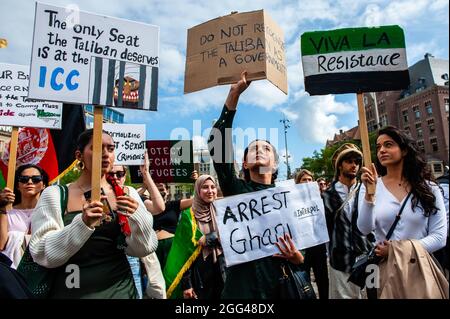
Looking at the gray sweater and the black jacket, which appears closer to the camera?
the gray sweater

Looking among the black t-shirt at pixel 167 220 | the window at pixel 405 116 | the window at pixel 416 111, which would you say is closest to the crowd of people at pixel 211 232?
the black t-shirt at pixel 167 220

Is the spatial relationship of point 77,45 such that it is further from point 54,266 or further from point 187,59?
point 54,266

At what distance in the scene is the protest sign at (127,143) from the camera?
17.4 feet

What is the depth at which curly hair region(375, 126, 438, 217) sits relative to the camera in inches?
102

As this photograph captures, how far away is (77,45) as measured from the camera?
2695mm

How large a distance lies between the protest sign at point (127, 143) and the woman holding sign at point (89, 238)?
2917 mm

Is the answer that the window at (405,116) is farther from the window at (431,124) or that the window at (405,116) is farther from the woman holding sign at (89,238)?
the woman holding sign at (89,238)

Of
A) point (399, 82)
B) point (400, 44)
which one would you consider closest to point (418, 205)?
point (399, 82)

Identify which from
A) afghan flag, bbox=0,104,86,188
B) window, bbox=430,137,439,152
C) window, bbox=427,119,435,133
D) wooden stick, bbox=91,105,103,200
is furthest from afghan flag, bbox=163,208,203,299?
window, bbox=427,119,435,133

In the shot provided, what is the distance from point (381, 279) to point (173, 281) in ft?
7.03

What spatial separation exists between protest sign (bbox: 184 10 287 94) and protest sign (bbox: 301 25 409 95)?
0.29 meters

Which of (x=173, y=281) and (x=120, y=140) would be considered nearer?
(x=173, y=281)

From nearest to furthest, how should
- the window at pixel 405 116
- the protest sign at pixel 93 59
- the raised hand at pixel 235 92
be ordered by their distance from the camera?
the protest sign at pixel 93 59, the raised hand at pixel 235 92, the window at pixel 405 116

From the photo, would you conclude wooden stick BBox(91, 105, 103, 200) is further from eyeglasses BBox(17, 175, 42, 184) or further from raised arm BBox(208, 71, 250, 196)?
eyeglasses BBox(17, 175, 42, 184)
